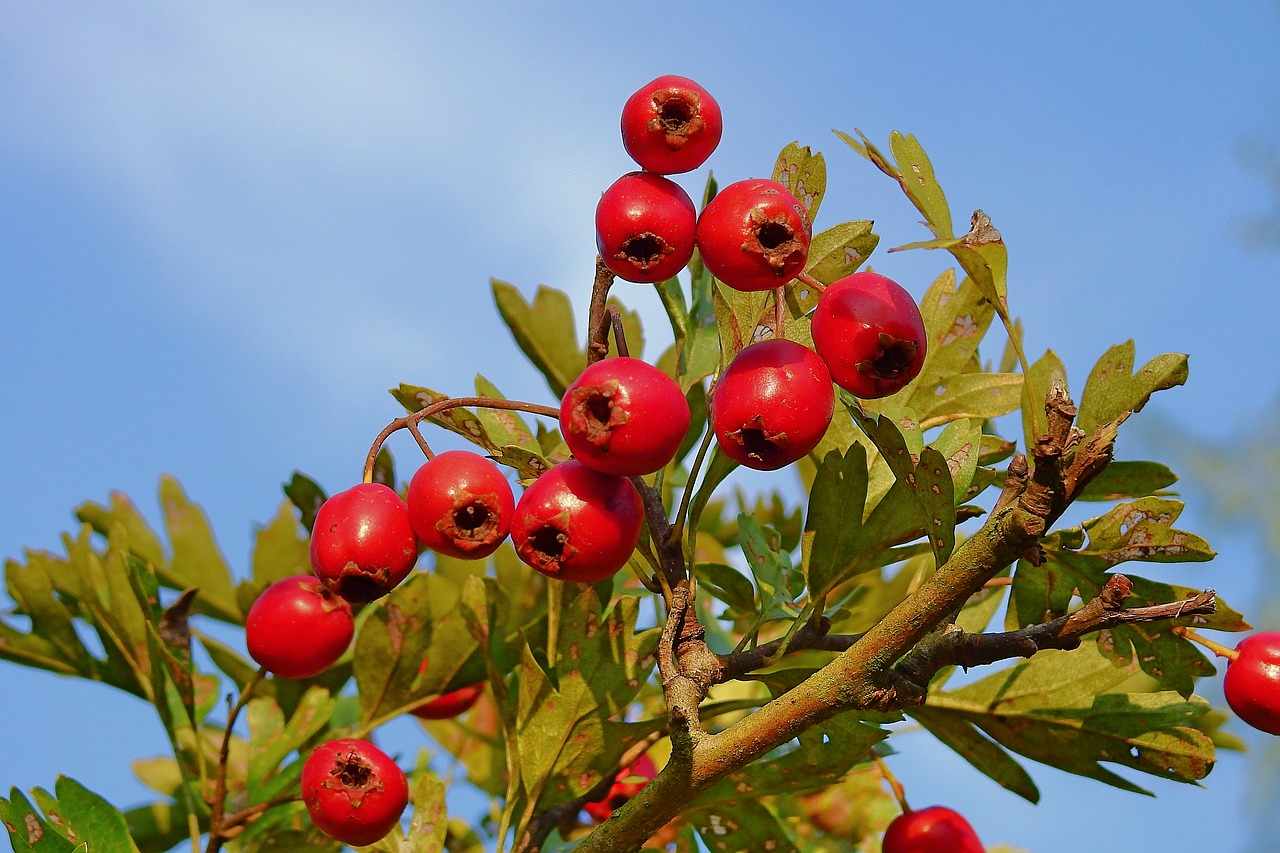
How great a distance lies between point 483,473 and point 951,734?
3.09 ft

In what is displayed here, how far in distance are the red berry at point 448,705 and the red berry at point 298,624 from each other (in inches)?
24.0

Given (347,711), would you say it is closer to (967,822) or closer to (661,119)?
(967,822)

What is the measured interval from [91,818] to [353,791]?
45cm

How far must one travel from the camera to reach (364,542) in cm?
171

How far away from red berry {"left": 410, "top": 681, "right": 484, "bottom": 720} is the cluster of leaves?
0.16 meters

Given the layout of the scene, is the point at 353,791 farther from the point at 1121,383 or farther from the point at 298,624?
the point at 1121,383

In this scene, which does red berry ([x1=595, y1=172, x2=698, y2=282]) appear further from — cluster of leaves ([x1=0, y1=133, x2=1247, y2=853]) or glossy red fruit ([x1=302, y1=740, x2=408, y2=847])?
glossy red fruit ([x1=302, y1=740, x2=408, y2=847])

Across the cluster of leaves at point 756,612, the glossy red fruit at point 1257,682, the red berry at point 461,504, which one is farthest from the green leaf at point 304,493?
the glossy red fruit at point 1257,682

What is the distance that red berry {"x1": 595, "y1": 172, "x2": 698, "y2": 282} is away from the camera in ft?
5.37

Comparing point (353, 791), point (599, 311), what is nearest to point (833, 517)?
point (599, 311)

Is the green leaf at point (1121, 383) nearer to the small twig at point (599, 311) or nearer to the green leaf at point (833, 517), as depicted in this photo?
the green leaf at point (833, 517)

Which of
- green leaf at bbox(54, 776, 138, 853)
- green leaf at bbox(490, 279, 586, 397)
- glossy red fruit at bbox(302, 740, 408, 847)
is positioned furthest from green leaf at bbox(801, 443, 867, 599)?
green leaf at bbox(54, 776, 138, 853)

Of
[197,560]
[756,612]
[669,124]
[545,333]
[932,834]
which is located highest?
[545,333]

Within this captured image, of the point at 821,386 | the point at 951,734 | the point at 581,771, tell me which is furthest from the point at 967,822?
the point at 821,386
